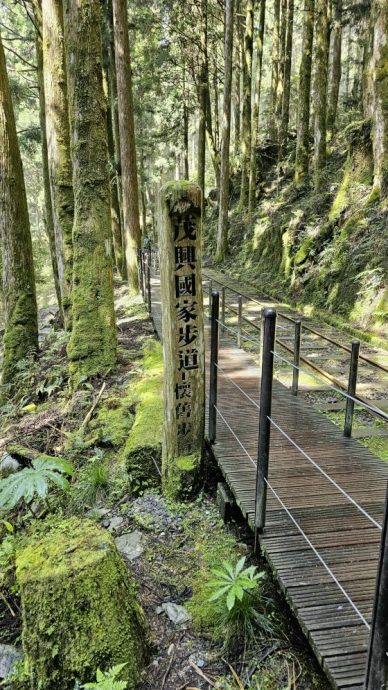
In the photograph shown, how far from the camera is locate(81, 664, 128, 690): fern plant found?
2.22m

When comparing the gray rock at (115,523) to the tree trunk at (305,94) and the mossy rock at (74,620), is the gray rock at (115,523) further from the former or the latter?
the tree trunk at (305,94)

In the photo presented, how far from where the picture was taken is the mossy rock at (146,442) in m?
4.38

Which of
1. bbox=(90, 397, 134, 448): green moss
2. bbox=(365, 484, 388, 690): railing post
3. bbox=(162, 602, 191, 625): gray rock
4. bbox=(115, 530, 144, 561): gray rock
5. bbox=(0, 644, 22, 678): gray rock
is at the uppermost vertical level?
bbox=(365, 484, 388, 690): railing post

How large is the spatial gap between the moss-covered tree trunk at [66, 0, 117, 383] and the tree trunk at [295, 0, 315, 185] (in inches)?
428

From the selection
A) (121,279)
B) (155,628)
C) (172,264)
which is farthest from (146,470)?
(121,279)

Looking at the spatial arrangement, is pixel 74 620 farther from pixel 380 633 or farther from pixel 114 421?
pixel 114 421

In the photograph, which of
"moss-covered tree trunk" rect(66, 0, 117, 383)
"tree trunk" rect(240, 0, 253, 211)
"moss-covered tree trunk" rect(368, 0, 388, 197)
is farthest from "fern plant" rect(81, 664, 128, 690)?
"tree trunk" rect(240, 0, 253, 211)

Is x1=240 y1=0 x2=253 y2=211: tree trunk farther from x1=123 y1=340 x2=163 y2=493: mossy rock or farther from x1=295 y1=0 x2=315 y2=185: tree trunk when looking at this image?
x1=123 y1=340 x2=163 y2=493: mossy rock

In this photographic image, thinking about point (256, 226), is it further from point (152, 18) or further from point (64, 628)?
point (64, 628)

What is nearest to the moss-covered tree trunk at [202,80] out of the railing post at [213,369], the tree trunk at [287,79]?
the tree trunk at [287,79]

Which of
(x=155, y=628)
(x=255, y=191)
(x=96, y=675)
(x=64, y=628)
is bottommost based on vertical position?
(x=155, y=628)

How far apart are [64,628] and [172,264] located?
251 cm

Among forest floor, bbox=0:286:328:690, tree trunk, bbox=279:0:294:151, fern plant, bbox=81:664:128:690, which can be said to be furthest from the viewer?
tree trunk, bbox=279:0:294:151

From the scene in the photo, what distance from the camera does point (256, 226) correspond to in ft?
60.1
